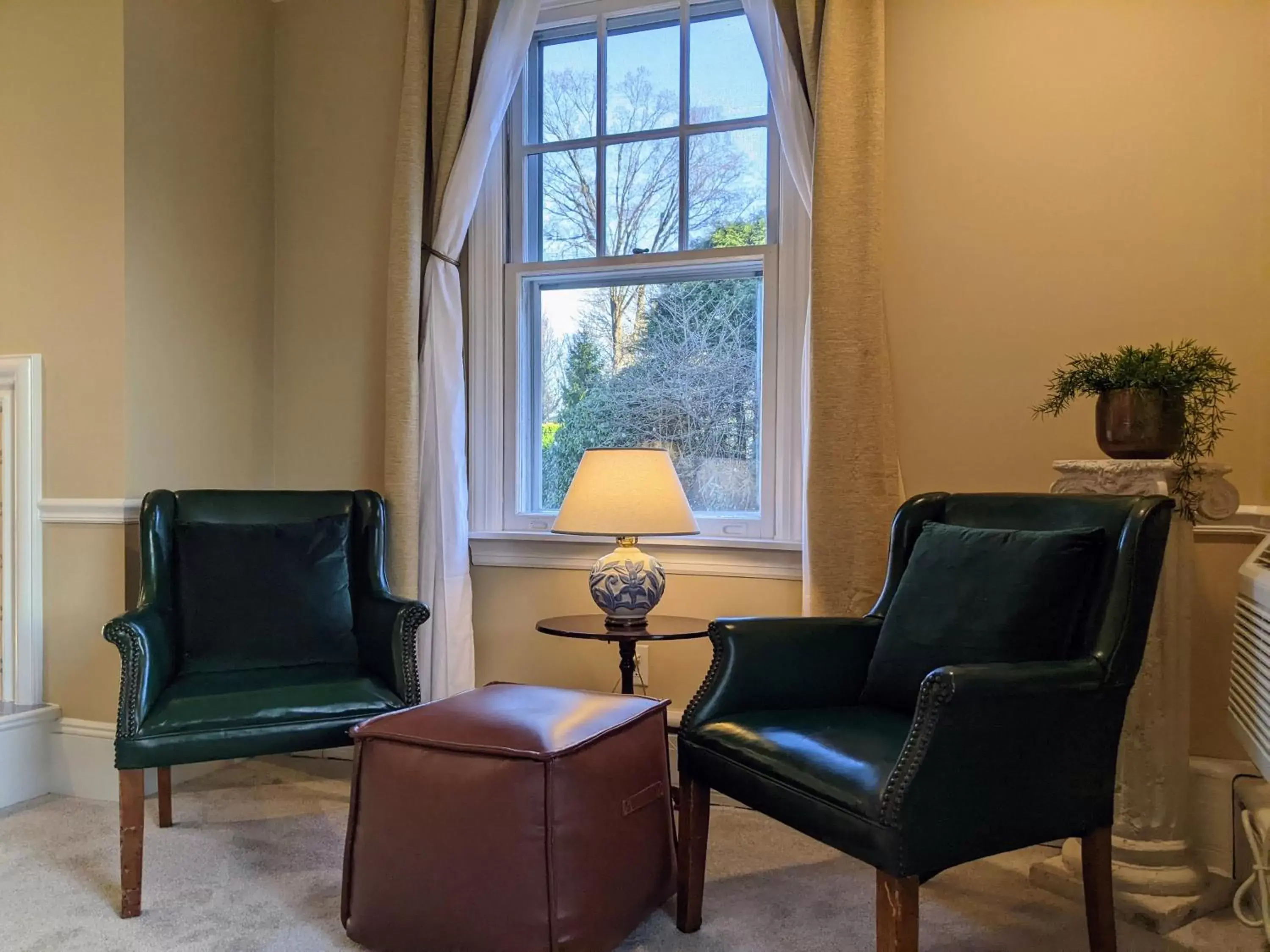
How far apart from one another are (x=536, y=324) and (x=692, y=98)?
85cm

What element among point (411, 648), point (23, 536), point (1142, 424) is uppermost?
point (1142, 424)

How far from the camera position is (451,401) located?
9.61ft

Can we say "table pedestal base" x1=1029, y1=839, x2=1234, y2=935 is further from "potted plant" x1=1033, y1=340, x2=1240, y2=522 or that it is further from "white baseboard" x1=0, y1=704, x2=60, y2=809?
"white baseboard" x1=0, y1=704, x2=60, y2=809

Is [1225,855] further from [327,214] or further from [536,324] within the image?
[327,214]

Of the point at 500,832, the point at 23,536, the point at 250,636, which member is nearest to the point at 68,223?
the point at 23,536

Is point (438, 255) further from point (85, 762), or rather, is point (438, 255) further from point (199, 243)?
point (85, 762)

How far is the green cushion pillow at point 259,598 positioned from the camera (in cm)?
237

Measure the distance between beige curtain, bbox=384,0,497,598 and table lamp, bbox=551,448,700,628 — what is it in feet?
2.14

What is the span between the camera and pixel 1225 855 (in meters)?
2.17

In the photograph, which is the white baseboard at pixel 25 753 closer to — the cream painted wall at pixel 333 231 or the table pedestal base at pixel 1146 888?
the cream painted wall at pixel 333 231

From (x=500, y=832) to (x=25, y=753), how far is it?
5.96ft

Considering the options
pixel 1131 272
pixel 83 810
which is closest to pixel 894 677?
pixel 1131 272

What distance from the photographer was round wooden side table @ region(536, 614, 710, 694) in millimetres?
2340

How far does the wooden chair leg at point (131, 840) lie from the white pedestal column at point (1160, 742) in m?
2.01
